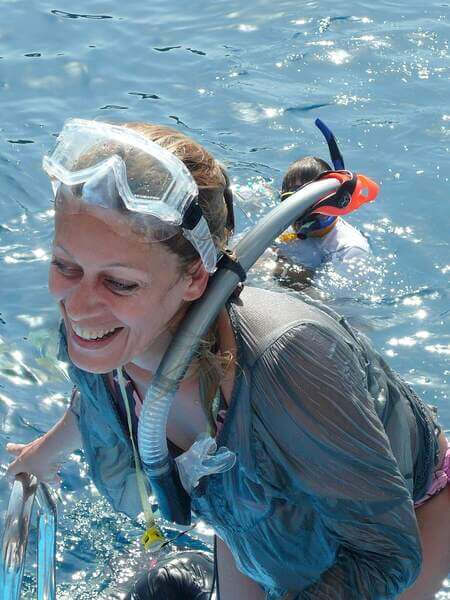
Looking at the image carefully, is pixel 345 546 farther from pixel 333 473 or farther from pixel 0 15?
pixel 0 15

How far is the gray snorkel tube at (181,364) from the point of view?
2262 millimetres

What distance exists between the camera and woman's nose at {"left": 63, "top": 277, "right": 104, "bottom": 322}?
86.7 inches

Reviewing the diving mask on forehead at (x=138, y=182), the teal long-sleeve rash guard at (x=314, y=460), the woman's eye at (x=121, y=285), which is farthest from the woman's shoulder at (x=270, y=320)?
the woman's eye at (x=121, y=285)

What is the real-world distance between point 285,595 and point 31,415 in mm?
2305

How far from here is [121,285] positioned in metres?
2.20

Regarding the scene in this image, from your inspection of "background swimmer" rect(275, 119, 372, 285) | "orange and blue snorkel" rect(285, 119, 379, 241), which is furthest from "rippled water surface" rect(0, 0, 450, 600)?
"orange and blue snorkel" rect(285, 119, 379, 241)

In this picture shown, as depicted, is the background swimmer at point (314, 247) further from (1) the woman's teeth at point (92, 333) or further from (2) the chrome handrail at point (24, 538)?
(1) the woman's teeth at point (92, 333)

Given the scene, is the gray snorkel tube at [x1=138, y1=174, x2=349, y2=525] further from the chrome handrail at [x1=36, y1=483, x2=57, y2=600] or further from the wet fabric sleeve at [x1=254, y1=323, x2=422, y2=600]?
the chrome handrail at [x1=36, y1=483, x2=57, y2=600]

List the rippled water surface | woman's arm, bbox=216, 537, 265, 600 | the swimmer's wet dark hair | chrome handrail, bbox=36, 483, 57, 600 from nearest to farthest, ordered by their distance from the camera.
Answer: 1. chrome handrail, bbox=36, 483, 57, 600
2. woman's arm, bbox=216, 537, 265, 600
3. the rippled water surface
4. the swimmer's wet dark hair

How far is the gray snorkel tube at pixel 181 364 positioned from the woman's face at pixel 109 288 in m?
0.07

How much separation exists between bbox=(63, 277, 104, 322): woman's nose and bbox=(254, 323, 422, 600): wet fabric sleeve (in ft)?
1.20

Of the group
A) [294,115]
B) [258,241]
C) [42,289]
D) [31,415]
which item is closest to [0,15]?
[294,115]

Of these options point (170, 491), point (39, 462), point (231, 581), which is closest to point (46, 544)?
point (39, 462)

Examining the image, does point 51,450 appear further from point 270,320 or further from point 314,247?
point 314,247
